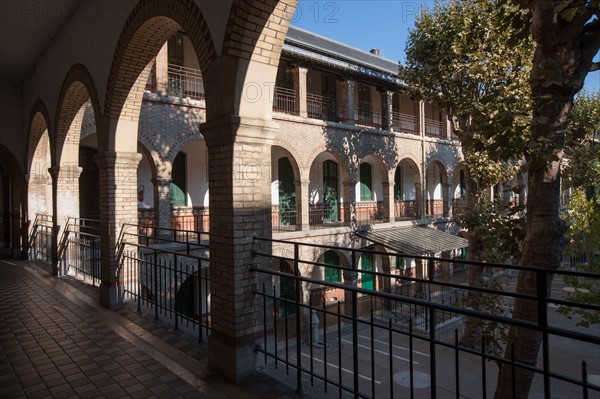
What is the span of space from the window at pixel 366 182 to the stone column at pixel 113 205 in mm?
14033

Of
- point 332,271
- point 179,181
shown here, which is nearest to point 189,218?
point 179,181

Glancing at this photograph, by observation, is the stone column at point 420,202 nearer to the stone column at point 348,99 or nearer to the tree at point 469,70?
the stone column at point 348,99

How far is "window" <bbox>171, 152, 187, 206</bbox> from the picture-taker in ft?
45.3

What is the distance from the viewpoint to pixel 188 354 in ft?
14.4

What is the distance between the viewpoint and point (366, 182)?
19.9m

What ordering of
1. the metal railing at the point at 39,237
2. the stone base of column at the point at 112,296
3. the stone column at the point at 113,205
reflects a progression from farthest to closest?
1. the metal railing at the point at 39,237
2. the stone column at the point at 113,205
3. the stone base of column at the point at 112,296

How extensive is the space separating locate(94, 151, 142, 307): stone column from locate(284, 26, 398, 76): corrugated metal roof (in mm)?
8742

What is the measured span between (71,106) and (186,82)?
520cm

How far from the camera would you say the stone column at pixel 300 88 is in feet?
47.5

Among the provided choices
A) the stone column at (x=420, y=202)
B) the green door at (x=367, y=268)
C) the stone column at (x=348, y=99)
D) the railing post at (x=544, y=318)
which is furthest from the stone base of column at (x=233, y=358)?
the stone column at (x=420, y=202)

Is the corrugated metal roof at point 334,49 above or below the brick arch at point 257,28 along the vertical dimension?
above

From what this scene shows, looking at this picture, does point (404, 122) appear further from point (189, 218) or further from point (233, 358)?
point (233, 358)

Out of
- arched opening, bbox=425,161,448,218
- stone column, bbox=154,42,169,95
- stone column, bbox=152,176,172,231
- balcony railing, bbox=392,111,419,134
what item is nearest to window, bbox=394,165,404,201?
arched opening, bbox=425,161,448,218

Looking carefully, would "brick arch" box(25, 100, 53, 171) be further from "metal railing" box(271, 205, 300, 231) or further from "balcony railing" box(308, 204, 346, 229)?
"balcony railing" box(308, 204, 346, 229)
